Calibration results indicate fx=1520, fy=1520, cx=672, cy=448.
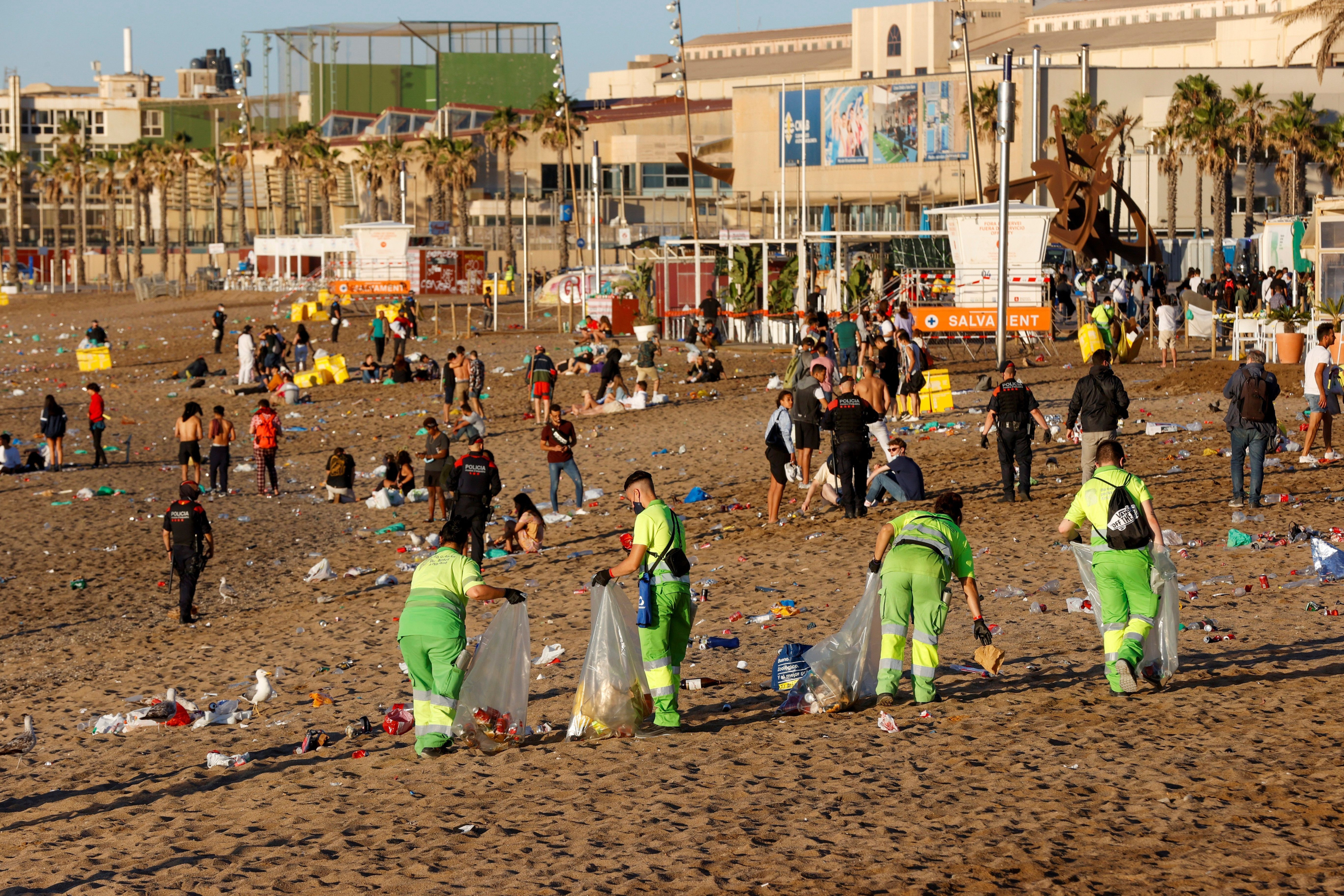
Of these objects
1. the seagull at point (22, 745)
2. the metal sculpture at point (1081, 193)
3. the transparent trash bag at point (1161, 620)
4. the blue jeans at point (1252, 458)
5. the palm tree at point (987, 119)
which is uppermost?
the palm tree at point (987, 119)

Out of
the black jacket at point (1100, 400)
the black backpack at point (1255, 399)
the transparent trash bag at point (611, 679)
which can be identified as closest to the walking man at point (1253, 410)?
the black backpack at point (1255, 399)

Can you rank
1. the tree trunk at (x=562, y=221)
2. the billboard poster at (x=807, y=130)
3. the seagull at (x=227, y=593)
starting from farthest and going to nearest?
the billboard poster at (x=807, y=130)
the tree trunk at (x=562, y=221)
the seagull at (x=227, y=593)

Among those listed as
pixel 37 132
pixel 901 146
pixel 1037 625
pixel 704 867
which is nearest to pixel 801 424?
pixel 1037 625

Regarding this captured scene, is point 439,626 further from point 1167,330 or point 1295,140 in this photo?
point 1295,140

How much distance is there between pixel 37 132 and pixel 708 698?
121973 mm

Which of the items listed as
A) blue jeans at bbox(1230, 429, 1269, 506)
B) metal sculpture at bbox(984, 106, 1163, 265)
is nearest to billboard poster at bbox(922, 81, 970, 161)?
metal sculpture at bbox(984, 106, 1163, 265)

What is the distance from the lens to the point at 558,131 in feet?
244

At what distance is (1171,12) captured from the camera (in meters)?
102

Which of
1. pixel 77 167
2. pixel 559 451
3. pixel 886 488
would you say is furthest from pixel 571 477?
pixel 77 167

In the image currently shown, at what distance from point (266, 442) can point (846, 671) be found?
13.3 metres

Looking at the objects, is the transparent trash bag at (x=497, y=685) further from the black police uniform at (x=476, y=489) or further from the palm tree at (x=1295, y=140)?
the palm tree at (x=1295, y=140)

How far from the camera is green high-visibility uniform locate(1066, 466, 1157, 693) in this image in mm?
8320

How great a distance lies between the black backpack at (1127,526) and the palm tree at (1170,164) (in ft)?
174

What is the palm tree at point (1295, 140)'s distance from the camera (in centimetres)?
5822
